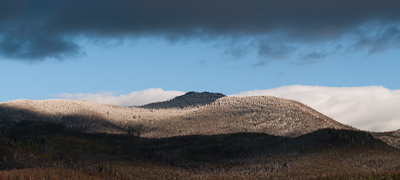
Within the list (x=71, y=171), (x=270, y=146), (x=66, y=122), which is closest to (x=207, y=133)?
(x=270, y=146)

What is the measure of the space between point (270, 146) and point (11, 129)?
56.7m

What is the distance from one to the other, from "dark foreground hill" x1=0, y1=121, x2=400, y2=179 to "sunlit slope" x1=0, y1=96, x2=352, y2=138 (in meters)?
11.0

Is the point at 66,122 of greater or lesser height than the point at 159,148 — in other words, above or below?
above

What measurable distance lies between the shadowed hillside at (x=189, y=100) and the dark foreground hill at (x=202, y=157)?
141 feet

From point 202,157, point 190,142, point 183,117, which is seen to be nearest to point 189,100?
point 183,117

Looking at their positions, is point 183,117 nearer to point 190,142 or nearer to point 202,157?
point 190,142

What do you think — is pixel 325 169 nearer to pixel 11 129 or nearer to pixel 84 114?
pixel 11 129

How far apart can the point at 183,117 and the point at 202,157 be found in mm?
40094

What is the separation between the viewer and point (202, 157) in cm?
6406

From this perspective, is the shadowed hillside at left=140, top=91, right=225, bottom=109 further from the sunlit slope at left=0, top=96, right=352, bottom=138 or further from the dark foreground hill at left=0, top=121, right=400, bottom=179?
the dark foreground hill at left=0, top=121, right=400, bottom=179

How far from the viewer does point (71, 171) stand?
32.3 metres

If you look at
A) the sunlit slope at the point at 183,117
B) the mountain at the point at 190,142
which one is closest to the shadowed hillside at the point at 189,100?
the mountain at the point at 190,142

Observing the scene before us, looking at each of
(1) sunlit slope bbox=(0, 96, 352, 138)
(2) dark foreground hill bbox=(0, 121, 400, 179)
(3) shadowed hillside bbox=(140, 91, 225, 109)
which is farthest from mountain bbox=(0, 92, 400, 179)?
(3) shadowed hillside bbox=(140, 91, 225, 109)

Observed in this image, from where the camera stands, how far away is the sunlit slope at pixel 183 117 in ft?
283
